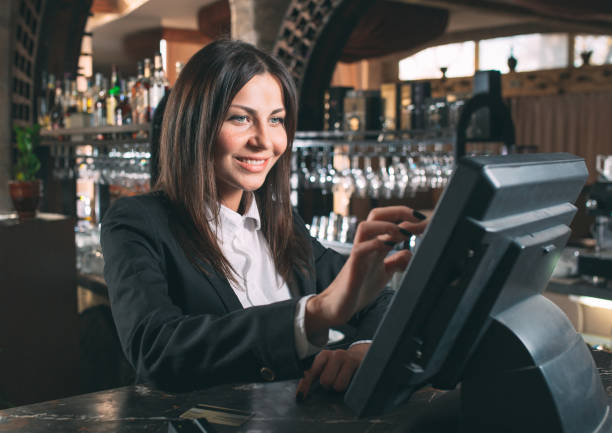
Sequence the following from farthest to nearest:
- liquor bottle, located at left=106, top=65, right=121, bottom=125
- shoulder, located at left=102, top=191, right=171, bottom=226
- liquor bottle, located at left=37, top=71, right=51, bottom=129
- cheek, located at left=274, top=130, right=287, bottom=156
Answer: liquor bottle, located at left=37, top=71, right=51, bottom=129 → liquor bottle, located at left=106, top=65, right=121, bottom=125 → cheek, located at left=274, top=130, right=287, bottom=156 → shoulder, located at left=102, top=191, right=171, bottom=226

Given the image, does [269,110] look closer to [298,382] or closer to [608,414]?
[298,382]

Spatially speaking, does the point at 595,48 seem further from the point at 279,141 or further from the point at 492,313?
the point at 492,313

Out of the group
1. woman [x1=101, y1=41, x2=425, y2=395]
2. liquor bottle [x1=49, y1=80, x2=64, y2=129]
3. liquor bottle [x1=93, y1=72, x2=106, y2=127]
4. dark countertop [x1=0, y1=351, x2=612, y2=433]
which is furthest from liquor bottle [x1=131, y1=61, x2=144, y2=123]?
dark countertop [x1=0, y1=351, x2=612, y2=433]

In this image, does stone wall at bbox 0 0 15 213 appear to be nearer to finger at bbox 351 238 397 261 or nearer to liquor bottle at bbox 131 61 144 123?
liquor bottle at bbox 131 61 144 123

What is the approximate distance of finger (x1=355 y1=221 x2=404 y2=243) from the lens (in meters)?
0.80

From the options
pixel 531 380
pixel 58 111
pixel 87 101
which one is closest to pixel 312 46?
pixel 87 101

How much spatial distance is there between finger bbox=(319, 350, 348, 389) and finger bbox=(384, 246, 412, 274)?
10.9 inches

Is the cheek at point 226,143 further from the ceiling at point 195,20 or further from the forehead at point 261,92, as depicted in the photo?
the ceiling at point 195,20

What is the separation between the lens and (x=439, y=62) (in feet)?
38.6

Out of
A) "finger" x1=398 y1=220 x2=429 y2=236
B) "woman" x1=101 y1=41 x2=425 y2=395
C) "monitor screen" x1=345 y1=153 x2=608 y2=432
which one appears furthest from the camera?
"woman" x1=101 y1=41 x2=425 y2=395

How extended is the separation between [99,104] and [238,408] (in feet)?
12.2

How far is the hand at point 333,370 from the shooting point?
1.10 m

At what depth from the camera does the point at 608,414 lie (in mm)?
847

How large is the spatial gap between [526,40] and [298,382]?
10.8 metres
